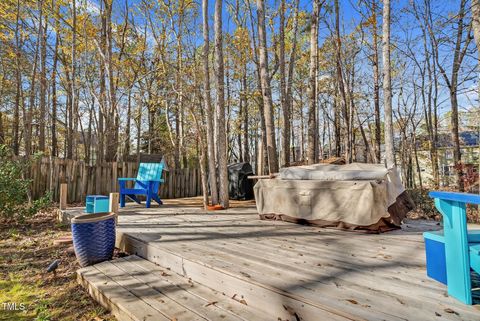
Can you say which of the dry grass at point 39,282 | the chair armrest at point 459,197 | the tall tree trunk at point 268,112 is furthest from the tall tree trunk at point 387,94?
the dry grass at point 39,282

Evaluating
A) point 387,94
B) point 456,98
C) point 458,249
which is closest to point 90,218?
point 458,249

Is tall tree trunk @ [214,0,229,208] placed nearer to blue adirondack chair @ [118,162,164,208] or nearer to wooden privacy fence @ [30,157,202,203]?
blue adirondack chair @ [118,162,164,208]

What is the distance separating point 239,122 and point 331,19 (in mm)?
7189

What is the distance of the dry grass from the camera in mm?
2074

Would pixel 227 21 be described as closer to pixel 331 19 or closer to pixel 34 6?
pixel 331 19

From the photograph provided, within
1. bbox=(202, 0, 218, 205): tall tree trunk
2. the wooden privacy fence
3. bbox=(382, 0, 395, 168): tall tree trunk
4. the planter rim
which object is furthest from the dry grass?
bbox=(382, 0, 395, 168): tall tree trunk

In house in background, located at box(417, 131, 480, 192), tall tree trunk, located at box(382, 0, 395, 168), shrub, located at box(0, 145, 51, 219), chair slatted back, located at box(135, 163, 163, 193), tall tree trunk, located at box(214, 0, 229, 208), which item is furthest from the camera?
house in background, located at box(417, 131, 480, 192)

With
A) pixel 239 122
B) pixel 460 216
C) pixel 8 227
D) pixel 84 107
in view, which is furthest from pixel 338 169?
pixel 84 107

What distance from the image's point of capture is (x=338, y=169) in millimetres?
3639

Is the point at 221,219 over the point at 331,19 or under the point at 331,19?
under

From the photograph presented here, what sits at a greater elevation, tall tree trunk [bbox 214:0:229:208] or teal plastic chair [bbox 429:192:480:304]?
tall tree trunk [bbox 214:0:229:208]

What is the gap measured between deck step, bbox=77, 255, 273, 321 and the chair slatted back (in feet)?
10.3

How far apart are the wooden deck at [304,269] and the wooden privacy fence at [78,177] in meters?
4.71

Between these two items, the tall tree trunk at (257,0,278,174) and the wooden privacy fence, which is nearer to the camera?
the tall tree trunk at (257,0,278,174)
